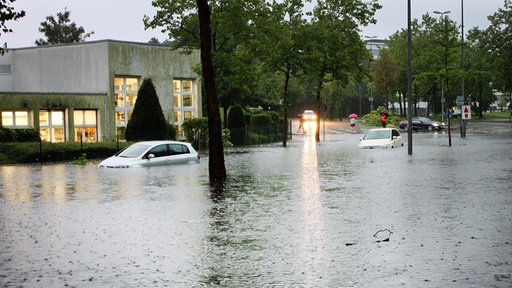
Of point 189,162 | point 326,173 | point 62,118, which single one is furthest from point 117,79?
point 326,173

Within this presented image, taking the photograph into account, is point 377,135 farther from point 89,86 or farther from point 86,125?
point 89,86

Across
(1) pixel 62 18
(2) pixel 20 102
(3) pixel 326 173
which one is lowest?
(3) pixel 326 173

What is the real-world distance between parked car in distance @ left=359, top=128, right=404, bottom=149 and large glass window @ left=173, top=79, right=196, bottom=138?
51.3 ft

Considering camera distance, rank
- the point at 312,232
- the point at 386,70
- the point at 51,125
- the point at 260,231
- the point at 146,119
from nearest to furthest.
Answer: the point at 312,232 → the point at 260,231 → the point at 146,119 → the point at 51,125 → the point at 386,70

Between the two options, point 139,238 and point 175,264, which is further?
point 139,238

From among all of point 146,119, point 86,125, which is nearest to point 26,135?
point 146,119

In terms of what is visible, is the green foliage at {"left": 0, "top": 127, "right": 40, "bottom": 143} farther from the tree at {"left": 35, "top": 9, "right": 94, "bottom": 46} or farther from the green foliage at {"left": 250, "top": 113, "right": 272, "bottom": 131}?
the tree at {"left": 35, "top": 9, "right": 94, "bottom": 46}

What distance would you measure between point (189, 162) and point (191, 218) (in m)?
14.4

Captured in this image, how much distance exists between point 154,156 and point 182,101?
2554cm

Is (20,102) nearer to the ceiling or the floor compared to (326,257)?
nearer to the ceiling

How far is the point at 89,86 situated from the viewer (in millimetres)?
46938

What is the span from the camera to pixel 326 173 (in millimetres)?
24703

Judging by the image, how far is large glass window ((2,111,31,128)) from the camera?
40438mm

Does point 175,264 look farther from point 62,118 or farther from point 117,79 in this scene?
point 117,79
